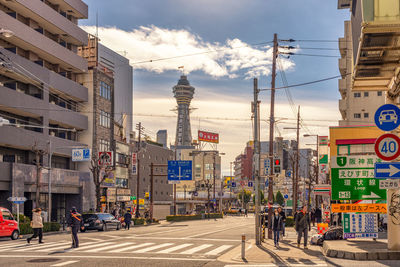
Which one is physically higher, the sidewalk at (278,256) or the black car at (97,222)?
the sidewalk at (278,256)

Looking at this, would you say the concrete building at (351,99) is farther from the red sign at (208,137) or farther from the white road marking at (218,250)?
the red sign at (208,137)

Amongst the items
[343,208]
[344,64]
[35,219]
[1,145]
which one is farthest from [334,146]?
[344,64]

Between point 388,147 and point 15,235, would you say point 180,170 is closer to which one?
point 15,235

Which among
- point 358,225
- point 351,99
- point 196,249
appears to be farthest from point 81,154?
point 351,99

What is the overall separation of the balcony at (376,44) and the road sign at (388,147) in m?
3.41

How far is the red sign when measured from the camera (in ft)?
524

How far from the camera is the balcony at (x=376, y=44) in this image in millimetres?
15031

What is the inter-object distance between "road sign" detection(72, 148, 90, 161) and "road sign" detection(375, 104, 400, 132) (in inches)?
1613

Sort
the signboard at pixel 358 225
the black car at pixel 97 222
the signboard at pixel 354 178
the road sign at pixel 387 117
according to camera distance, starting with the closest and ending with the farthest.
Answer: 1. the road sign at pixel 387 117
2. the signboard at pixel 354 178
3. the signboard at pixel 358 225
4. the black car at pixel 97 222

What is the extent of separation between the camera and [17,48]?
54125 mm

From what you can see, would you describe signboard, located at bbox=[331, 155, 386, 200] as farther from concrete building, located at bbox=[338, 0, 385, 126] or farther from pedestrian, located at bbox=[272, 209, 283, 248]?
concrete building, located at bbox=[338, 0, 385, 126]

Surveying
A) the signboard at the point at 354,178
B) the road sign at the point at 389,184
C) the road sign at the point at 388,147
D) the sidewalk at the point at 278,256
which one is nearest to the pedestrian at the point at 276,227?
the sidewalk at the point at 278,256

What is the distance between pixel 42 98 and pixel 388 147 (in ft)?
155

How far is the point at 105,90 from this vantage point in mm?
70062
